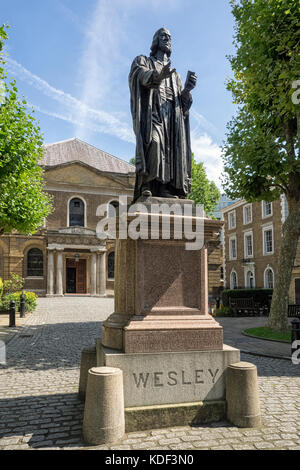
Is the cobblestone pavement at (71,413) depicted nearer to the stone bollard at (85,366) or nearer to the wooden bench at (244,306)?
the stone bollard at (85,366)

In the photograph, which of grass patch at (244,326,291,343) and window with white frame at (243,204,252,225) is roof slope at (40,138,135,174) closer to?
window with white frame at (243,204,252,225)

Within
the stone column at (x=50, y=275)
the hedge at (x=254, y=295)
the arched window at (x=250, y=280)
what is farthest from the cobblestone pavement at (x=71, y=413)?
the arched window at (x=250, y=280)

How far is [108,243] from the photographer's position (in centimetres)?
3450

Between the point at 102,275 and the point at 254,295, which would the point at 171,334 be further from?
A: the point at 102,275

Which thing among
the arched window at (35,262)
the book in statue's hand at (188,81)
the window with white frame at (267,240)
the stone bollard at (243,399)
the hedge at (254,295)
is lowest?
the hedge at (254,295)

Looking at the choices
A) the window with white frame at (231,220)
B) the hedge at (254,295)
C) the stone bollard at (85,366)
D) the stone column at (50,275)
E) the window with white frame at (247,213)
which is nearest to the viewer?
the stone bollard at (85,366)

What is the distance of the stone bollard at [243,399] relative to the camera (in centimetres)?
405

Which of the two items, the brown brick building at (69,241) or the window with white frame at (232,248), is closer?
the brown brick building at (69,241)

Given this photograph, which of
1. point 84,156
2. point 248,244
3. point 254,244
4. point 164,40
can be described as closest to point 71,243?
point 84,156

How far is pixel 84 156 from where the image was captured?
4019 cm

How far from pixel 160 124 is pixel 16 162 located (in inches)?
334

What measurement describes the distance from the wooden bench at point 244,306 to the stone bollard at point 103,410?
56.7 ft

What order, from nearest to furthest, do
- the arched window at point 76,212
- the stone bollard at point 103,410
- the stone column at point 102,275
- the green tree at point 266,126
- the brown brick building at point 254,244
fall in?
the stone bollard at point 103,410, the green tree at point 266,126, the brown brick building at point 254,244, the stone column at point 102,275, the arched window at point 76,212
